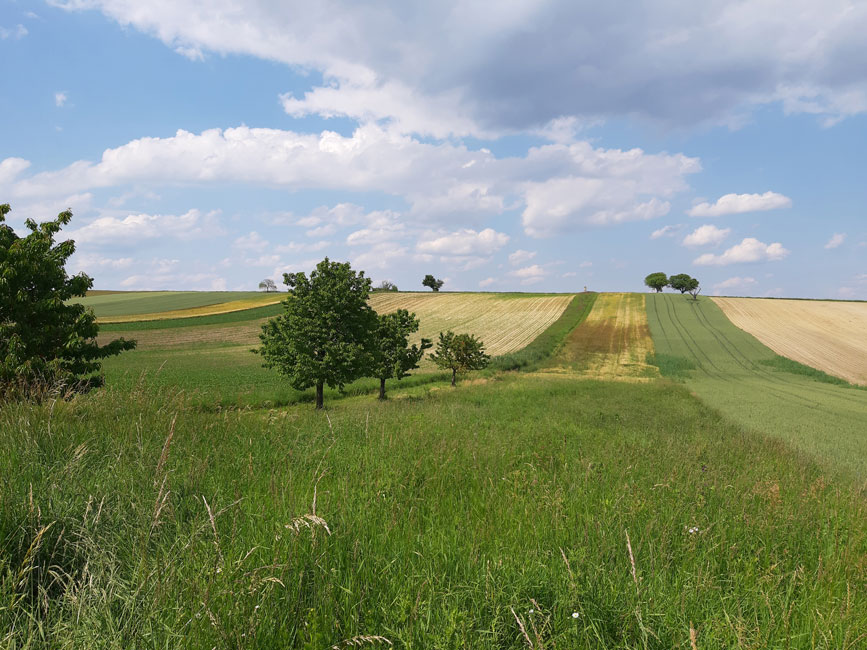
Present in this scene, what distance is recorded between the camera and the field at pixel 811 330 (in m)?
44.5

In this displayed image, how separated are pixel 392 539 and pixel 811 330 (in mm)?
76147

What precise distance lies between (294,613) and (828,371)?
52.9m

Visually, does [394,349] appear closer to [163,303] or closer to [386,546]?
[386,546]

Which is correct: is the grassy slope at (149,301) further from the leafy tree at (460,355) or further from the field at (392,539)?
the field at (392,539)

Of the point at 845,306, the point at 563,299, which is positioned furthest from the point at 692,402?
the point at 845,306

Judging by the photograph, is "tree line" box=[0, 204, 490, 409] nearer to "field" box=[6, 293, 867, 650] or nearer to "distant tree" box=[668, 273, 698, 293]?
"field" box=[6, 293, 867, 650]

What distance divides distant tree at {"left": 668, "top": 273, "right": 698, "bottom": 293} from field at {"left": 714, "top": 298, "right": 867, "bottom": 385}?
34200 millimetres

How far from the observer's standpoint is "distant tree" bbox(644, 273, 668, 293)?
123 m

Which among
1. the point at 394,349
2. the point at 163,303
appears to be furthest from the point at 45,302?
the point at 163,303

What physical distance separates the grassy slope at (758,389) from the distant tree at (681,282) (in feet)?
168

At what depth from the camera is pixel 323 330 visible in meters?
27.0

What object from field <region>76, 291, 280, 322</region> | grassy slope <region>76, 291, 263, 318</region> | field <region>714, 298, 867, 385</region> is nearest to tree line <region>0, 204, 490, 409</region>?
field <region>714, 298, 867, 385</region>

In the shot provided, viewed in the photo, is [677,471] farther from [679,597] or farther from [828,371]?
[828,371]

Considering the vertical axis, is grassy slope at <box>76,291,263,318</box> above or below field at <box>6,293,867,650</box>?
above
